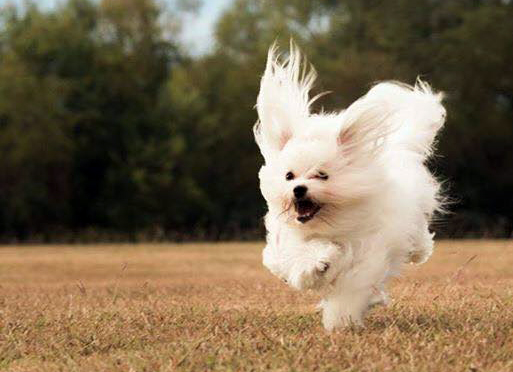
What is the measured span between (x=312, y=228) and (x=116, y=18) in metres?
37.7

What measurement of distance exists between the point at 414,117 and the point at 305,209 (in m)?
2.34

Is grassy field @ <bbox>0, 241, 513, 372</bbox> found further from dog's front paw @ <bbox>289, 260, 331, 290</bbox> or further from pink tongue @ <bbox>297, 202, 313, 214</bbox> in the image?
pink tongue @ <bbox>297, 202, 313, 214</bbox>

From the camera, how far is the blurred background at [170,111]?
37.4m

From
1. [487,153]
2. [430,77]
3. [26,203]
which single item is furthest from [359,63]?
[26,203]

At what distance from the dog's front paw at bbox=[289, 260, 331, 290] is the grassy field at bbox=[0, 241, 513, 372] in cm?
28

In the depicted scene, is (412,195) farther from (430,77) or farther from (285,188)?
(430,77)

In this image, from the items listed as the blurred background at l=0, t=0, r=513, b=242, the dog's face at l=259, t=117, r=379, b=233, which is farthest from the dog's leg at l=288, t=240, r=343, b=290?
the blurred background at l=0, t=0, r=513, b=242

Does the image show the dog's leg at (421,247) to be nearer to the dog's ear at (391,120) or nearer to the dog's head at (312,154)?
the dog's ear at (391,120)

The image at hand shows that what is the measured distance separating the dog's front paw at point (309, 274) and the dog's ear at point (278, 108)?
85 cm

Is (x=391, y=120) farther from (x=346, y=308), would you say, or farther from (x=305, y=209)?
(x=346, y=308)

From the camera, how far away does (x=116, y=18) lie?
4300 cm

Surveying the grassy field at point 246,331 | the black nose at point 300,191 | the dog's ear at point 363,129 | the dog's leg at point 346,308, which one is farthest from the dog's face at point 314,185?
the grassy field at point 246,331

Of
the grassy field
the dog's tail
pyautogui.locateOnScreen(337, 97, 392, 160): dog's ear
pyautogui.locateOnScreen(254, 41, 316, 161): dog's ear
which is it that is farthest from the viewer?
the dog's tail

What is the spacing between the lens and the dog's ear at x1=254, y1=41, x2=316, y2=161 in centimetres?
688
